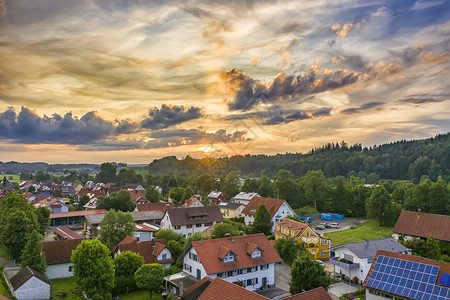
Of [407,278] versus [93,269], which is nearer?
[407,278]

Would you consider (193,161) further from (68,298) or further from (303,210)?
(68,298)

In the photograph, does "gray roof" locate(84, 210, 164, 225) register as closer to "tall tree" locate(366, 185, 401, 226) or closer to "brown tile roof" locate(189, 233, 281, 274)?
"brown tile roof" locate(189, 233, 281, 274)

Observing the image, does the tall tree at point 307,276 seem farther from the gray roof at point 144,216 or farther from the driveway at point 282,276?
the gray roof at point 144,216

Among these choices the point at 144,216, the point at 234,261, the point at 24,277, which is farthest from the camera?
the point at 144,216

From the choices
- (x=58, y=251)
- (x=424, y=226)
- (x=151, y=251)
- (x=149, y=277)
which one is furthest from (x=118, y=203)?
(x=424, y=226)

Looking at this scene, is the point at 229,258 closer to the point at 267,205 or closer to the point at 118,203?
the point at 267,205

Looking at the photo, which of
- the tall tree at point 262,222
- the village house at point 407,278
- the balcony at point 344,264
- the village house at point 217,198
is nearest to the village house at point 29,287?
the village house at point 407,278
